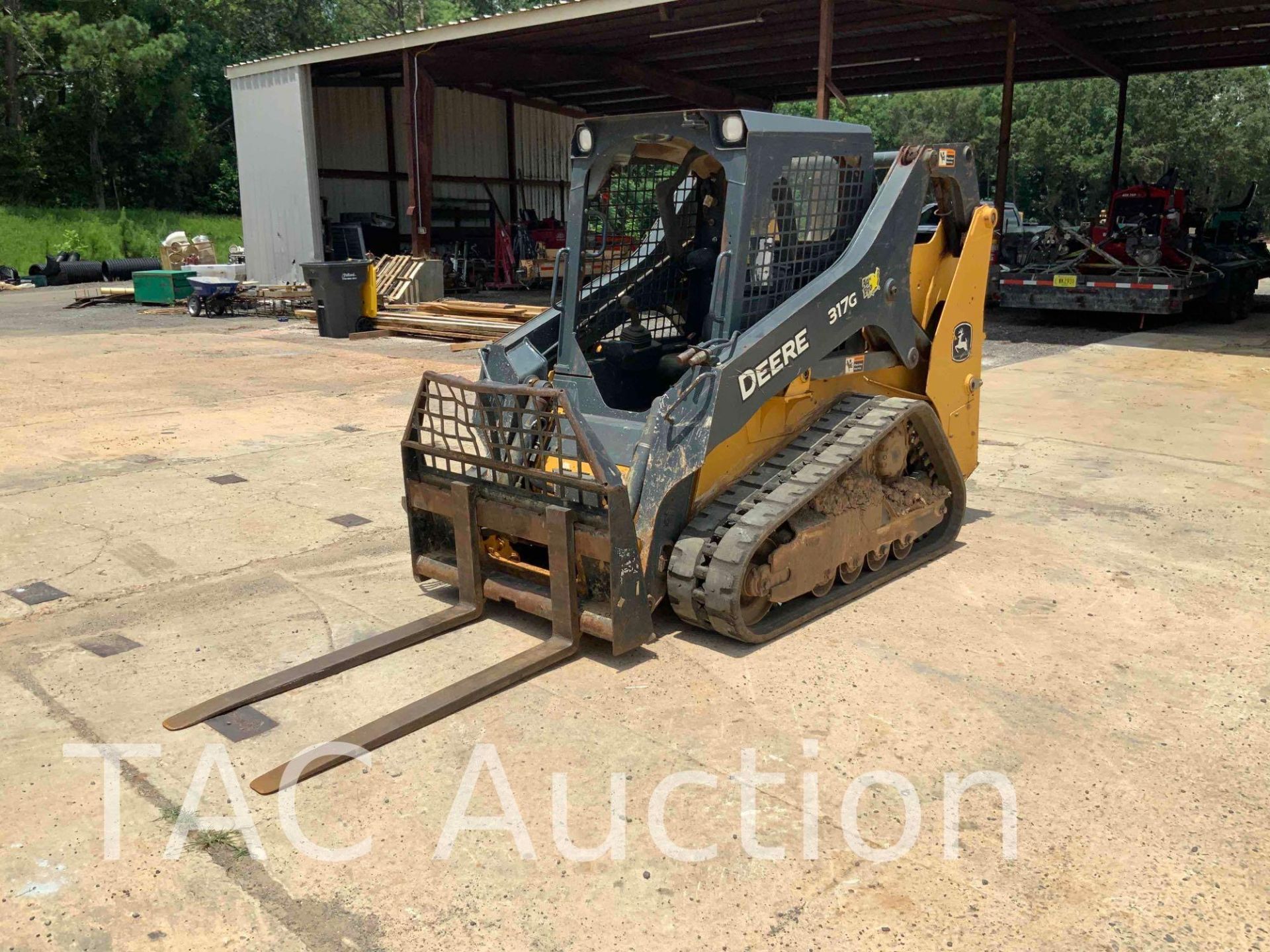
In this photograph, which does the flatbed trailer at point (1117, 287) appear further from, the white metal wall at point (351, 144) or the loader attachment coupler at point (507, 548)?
the white metal wall at point (351, 144)

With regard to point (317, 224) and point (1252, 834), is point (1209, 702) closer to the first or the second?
point (1252, 834)

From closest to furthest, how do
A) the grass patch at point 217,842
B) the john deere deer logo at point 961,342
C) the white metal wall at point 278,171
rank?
the grass patch at point 217,842 → the john deere deer logo at point 961,342 → the white metal wall at point 278,171

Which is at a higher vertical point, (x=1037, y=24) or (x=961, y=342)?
(x=1037, y=24)

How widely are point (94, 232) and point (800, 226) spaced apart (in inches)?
1433

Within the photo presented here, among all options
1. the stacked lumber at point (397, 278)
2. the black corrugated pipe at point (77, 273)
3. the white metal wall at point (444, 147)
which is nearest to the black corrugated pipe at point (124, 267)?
the black corrugated pipe at point (77, 273)

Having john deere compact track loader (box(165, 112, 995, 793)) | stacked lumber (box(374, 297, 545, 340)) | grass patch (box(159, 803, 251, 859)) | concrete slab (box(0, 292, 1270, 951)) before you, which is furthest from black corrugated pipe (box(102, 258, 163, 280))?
grass patch (box(159, 803, 251, 859))

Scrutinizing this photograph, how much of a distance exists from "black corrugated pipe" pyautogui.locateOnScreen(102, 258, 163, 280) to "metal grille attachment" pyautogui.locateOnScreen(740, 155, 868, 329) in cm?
2766

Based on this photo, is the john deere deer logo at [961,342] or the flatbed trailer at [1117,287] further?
the flatbed trailer at [1117,287]

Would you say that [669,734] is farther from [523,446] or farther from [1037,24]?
[1037,24]

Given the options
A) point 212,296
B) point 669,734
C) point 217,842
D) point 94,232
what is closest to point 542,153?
point 212,296

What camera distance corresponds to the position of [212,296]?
63.4ft

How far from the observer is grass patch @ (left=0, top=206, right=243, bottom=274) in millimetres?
33656

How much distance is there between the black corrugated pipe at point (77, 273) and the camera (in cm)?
2903

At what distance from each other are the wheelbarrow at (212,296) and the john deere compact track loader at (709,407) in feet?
51.1
